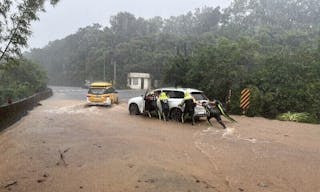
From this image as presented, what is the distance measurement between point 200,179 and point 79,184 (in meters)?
2.47

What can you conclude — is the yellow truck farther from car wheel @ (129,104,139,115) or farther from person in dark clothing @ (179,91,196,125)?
person in dark clothing @ (179,91,196,125)

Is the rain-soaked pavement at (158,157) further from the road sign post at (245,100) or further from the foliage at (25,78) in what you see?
the foliage at (25,78)

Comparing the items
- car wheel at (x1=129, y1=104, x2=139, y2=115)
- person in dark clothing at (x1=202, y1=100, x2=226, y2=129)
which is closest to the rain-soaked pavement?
person in dark clothing at (x1=202, y1=100, x2=226, y2=129)

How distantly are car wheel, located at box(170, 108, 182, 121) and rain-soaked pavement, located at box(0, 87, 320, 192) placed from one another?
725mm

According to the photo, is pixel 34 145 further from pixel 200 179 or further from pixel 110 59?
pixel 110 59

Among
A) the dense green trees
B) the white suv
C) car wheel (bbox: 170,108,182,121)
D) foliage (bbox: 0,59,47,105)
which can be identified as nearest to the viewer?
the white suv

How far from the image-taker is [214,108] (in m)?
17.0

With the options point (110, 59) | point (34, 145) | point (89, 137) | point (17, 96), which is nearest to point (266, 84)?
point (89, 137)

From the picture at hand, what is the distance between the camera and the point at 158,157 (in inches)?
409

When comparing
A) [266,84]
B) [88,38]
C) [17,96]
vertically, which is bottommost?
[17,96]

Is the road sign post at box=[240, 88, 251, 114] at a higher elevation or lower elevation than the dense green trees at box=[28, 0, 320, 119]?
lower

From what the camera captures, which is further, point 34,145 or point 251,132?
point 251,132

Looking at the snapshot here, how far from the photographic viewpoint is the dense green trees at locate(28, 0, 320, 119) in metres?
22.6


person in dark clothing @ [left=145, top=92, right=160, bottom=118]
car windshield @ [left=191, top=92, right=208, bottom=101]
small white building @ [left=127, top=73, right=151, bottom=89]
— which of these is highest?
car windshield @ [left=191, top=92, right=208, bottom=101]
